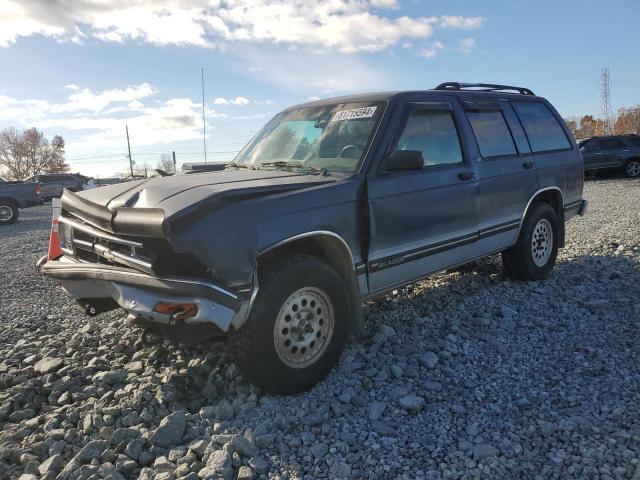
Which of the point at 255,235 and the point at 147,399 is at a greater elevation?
the point at 255,235

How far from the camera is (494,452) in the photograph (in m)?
2.67

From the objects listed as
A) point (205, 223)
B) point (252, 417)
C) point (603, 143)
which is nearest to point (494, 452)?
point (252, 417)

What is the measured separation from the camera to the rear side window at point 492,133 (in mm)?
4910

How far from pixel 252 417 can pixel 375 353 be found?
119cm

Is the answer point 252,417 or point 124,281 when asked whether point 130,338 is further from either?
point 252,417

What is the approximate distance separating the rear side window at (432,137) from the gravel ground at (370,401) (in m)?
1.45

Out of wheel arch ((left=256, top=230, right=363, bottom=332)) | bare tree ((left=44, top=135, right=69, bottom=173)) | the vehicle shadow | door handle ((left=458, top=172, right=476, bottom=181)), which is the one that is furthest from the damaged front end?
bare tree ((left=44, top=135, right=69, bottom=173))

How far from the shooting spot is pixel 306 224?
329 cm

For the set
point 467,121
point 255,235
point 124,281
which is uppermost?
point 467,121

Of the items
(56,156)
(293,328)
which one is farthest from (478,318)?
(56,156)

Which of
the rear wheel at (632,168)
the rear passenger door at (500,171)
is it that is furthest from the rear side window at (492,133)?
the rear wheel at (632,168)

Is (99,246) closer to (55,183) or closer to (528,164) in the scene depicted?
(528,164)

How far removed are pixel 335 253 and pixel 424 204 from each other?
98cm

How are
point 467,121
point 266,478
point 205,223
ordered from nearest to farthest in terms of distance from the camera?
point 266,478 < point 205,223 < point 467,121
